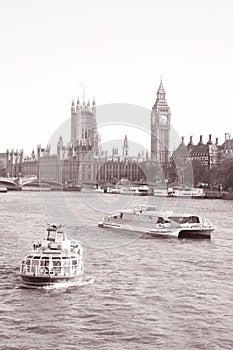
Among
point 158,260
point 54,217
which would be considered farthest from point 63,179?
point 158,260

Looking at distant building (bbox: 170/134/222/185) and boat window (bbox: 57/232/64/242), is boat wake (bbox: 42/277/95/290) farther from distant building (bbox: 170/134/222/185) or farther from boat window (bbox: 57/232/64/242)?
distant building (bbox: 170/134/222/185)

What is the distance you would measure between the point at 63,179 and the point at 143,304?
355 ft

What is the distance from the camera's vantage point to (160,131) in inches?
5778

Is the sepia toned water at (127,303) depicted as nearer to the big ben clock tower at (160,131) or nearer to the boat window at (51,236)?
the boat window at (51,236)

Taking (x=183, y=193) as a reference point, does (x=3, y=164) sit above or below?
above

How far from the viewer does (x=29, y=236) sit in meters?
37.7

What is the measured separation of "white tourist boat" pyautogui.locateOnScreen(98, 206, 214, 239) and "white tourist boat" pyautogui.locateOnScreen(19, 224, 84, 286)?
52.3 ft

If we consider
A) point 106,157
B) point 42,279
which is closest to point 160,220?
point 42,279

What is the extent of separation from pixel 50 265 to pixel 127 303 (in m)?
3.22

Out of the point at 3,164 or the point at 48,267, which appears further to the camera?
the point at 3,164

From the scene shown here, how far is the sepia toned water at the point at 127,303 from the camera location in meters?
18.1

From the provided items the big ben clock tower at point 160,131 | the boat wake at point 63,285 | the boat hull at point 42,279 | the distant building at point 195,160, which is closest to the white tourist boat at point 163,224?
the boat wake at point 63,285

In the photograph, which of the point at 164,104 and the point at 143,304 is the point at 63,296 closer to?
the point at 143,304

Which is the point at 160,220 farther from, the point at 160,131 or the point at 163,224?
the point at 160,131
